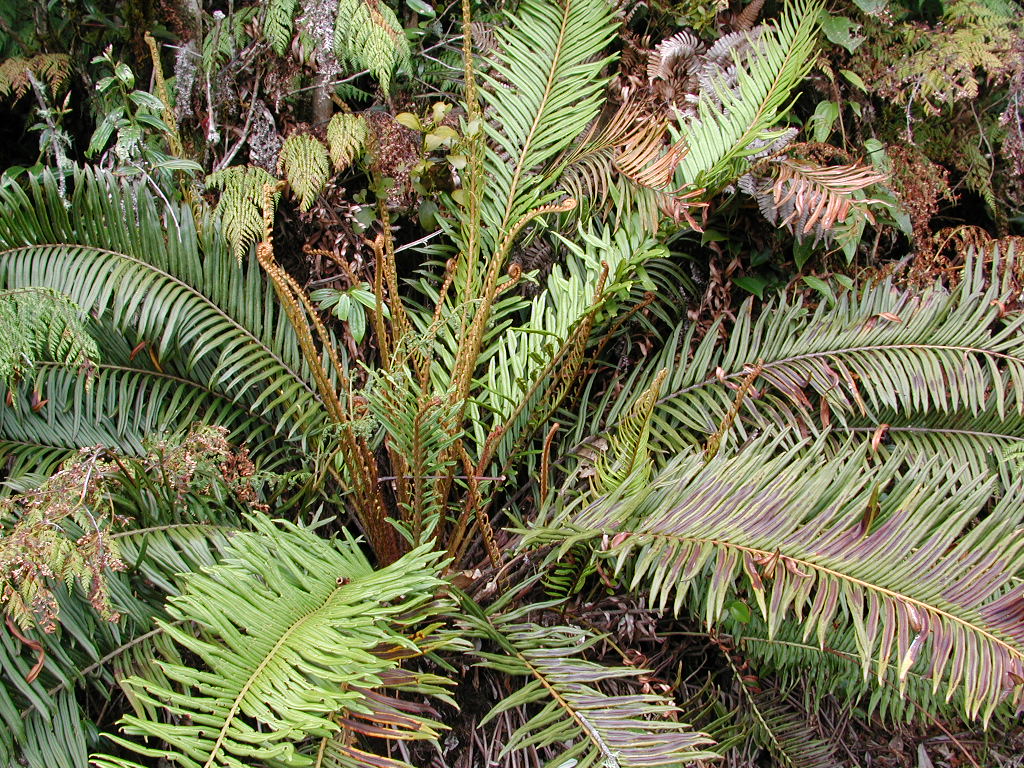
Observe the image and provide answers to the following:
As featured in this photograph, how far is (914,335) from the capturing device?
6.63 feet

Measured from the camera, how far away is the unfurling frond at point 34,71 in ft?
8.04

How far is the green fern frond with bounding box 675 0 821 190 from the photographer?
198cm

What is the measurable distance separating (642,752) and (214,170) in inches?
76.4

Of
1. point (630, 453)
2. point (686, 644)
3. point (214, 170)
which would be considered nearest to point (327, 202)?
point (214, 170)

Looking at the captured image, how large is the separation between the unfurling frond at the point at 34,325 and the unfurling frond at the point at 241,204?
1.68 ft

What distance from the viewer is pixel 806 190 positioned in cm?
202

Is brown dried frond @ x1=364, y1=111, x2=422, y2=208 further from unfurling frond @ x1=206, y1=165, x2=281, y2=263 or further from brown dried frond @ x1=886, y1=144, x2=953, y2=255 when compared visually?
brown dried frond @ x1=886, y1=144, x2=953, y2=255

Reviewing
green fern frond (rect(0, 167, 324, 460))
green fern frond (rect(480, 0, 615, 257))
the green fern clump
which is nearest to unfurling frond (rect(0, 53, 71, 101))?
green fern frond (rect(0, 167, 324, 460))

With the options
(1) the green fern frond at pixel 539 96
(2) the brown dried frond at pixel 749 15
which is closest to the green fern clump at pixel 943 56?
(2) the brown dried frond at pixel 749 15

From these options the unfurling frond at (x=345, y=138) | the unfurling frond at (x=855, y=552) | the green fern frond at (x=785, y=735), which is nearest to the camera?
the unfurling frond at (x=855, y=552)

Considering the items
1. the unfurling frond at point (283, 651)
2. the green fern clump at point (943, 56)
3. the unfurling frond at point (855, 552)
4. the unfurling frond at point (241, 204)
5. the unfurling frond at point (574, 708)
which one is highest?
the green fern clump at point (943, 56)

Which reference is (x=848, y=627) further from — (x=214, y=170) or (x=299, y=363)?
(x=214, y=170)

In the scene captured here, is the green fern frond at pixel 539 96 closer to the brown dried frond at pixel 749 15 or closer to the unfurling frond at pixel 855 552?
the brown dried frond at pixel 749 15

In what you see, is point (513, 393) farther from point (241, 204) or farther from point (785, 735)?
point (785, 735)
